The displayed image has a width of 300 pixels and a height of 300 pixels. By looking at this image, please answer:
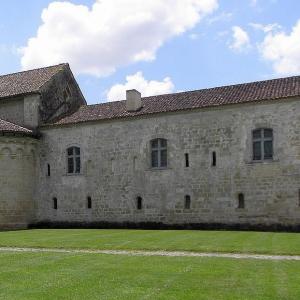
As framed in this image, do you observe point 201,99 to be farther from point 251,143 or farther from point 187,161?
point 251,143

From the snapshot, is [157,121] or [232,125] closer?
[232,125]

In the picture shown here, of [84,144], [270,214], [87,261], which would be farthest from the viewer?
[84,144]

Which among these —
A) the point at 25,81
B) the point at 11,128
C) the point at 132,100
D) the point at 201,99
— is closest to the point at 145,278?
the point at 201,99

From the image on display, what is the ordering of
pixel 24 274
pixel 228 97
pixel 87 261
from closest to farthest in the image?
pixel 24 274
pixel 87 261
pixel 228 97

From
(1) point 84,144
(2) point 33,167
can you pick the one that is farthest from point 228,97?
(2) point 33,167

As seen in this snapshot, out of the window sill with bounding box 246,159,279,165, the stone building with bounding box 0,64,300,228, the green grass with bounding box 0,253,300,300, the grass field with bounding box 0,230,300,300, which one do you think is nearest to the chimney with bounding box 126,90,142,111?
the stone building with bounding box 0,64,300,228

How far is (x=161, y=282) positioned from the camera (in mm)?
9617

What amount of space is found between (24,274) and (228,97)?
17.9 meters

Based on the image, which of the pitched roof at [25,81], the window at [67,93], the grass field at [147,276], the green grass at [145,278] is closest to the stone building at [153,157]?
the pitched roof at [25,81]

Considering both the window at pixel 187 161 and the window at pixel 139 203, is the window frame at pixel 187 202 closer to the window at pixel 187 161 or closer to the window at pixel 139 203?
the window at pixel 187 161

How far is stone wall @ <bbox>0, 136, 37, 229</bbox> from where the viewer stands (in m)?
28.0

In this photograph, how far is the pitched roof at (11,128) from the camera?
28041 mm

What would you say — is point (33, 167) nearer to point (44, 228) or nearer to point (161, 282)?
point (44, 228)

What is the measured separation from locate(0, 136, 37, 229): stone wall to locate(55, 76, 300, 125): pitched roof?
9.42 feet
